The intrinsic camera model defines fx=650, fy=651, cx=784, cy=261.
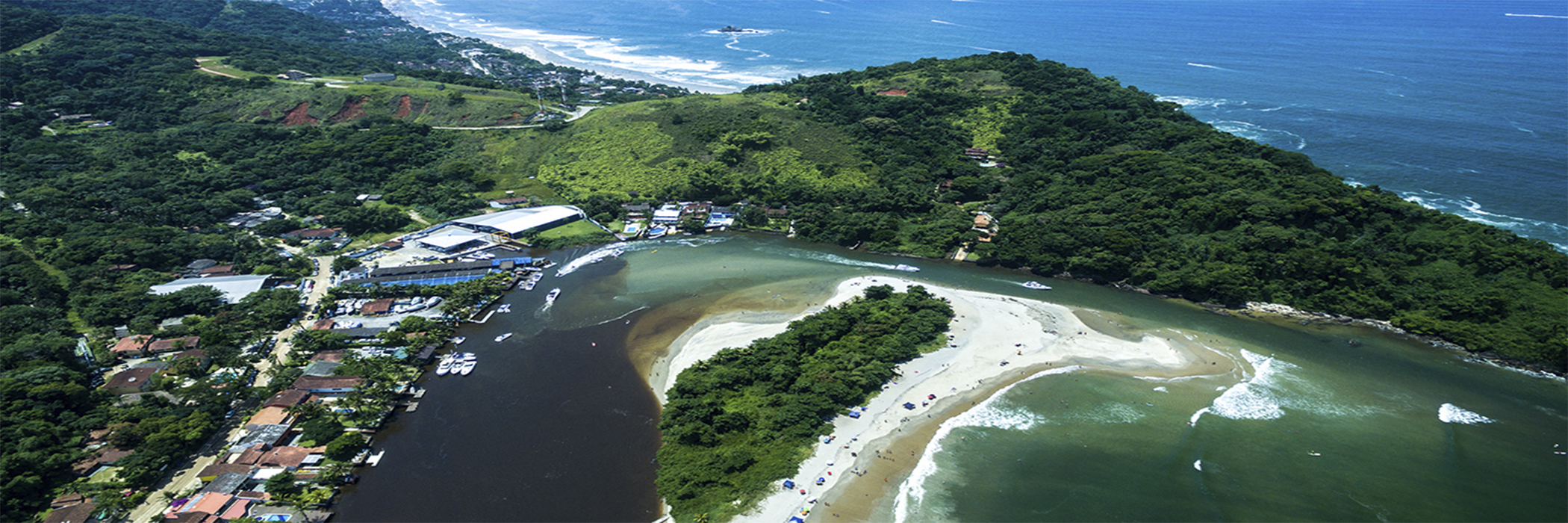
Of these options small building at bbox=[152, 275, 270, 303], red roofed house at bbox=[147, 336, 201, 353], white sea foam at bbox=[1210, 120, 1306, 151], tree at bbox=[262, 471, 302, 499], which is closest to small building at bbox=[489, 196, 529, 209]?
small building at bbox=[152, 275, 270, 303]

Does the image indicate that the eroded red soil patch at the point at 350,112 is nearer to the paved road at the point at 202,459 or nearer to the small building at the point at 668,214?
the small building at the point at 668,214

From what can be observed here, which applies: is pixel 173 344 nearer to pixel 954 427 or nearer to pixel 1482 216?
pixel 954 427

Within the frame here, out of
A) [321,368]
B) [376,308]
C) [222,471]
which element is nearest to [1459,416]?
[222,471]

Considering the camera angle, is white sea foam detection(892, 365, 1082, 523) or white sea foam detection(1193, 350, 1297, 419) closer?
white sea foam detection(892, 365, 1082, 523)

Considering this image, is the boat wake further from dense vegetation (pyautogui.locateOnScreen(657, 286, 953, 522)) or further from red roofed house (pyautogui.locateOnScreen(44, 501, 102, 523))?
red roofed house (pyautogui.locateOnScreen(44, 501, 102, 523))

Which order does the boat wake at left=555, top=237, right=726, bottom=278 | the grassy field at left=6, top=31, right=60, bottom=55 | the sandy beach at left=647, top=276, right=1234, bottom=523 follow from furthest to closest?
1. the grassy field at left=6, top=31, right=60, bottom=55
2. the boat wake at left=555, top=237, right=726, bottom=278
3. the sandy beach at left=647, top=276, right=1234, bottom=523

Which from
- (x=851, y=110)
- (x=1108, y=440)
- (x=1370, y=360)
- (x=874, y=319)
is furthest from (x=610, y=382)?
(x=851, y=110)

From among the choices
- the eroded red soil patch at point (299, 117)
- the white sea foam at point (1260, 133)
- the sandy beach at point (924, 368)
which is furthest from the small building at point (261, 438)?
the white sea foam at point (1260, 133)

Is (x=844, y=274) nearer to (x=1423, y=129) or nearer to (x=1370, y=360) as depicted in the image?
(x=1370, y=360)
